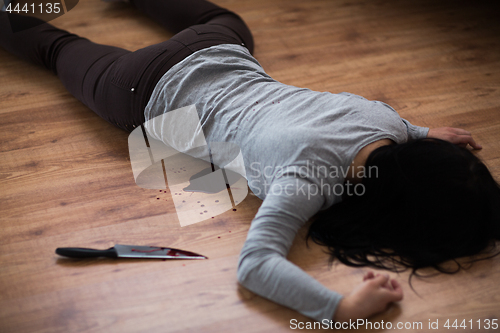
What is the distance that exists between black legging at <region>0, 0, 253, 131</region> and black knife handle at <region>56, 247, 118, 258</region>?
1.20 feet

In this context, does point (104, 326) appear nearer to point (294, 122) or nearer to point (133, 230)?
point (133, 230)

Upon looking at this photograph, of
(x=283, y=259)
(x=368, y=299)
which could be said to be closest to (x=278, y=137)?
(x=283, y=259)

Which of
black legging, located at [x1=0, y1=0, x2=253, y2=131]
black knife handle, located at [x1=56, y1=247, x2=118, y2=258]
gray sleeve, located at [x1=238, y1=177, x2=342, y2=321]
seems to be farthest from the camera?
black legging, located at [x1=0, y1=0, x2=253, y2=131]

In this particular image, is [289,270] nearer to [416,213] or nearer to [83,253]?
[416,213]

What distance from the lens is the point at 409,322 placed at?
0.80 metres

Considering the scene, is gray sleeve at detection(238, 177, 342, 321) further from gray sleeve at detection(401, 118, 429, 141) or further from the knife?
Answer: gray sleeve at detection(401, 118, 429, 141)

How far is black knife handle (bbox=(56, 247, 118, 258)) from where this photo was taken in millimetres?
896

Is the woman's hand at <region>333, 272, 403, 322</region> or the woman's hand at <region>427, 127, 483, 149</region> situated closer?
the woman's hand at <region>333, 272, 403, 322</region>

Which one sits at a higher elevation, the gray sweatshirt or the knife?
the gray sweatshirt

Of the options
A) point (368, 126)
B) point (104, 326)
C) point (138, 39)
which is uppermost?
point (368, 126)

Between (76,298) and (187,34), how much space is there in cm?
71

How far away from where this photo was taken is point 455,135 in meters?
1.14

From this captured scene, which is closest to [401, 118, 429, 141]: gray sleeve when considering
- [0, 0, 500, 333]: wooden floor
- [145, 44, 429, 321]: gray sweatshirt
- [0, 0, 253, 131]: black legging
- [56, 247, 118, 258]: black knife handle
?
[145, 44, 429, 321]: gray sweatshirt

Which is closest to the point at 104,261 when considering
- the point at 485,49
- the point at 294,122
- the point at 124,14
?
the point at 294,122
